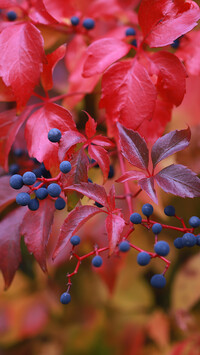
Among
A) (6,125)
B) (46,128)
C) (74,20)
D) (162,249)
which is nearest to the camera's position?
(162,249)

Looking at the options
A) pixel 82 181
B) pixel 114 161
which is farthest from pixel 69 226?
pixel 114 161

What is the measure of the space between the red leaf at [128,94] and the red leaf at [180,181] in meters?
0.10

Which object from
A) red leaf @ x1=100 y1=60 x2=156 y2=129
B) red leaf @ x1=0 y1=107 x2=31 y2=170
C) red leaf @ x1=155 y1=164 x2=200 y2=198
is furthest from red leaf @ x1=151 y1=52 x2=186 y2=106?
red leaf @ x1=0 y1=107 x2=31 y2=170

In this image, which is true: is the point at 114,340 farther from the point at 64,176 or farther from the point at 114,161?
the point at 64,176

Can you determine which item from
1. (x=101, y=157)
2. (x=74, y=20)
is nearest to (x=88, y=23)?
(x=74, y=20)

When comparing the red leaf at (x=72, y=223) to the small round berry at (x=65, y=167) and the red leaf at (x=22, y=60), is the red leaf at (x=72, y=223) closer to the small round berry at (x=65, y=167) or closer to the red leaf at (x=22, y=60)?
the small round berry at (x=65, y=167)

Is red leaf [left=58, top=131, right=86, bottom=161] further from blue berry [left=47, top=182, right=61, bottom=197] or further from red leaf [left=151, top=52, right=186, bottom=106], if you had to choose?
red leaf [left=151, top=52, right=186, bottom=106]

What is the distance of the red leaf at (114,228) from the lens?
0.47m

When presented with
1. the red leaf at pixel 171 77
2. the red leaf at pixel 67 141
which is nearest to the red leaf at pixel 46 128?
the red leaf at pixel 67 141

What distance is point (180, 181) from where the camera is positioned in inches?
19.8

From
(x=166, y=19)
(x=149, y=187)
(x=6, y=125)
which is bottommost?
(x=6, y=125)

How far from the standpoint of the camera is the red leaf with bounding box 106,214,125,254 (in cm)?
47

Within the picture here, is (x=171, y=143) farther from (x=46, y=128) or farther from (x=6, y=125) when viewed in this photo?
(x=6, y=125)

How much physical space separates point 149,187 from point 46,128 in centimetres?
20
